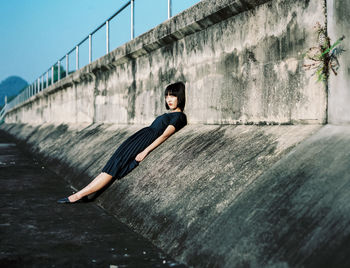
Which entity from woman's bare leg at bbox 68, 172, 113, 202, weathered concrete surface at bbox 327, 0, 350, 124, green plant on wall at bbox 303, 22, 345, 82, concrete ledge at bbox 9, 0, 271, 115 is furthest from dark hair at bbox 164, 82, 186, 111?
weathered concrete surface at bbox 327, 0, 350, 124

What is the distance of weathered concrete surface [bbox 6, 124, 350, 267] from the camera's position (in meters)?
2.27

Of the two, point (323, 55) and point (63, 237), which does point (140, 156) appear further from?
point (323, 55)

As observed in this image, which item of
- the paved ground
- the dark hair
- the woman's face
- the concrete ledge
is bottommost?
the paved ground

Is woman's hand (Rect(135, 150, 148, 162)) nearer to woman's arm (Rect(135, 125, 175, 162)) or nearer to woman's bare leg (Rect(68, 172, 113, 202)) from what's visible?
woman's arm (Rect(135, 125, 175, 162))

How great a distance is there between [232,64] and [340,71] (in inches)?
66.1

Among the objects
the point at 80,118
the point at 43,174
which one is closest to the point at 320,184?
the point at 43,174

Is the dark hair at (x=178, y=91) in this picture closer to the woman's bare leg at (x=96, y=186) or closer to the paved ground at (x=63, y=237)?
the woman's bare leg at (x=96, y=186)

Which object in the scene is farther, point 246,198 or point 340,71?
point 340,71

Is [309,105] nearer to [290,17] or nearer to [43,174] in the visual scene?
[290,17]

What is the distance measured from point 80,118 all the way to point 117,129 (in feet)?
14.9

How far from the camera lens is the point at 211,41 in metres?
5.17

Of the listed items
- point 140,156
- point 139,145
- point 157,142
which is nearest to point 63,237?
point 140,156

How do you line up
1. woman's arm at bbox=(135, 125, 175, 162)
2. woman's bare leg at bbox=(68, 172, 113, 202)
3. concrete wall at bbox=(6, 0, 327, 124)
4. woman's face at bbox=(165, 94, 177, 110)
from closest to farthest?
concrete wall at bbox=(6, 0, 327, 124), woman's bare leg at bbox=(68, 172, 113, 202), woman's arm at bbox=(135, 125, 175, 162), woman's face at bbox=(165, 94, 177, 110)

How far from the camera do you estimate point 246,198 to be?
117 inches
